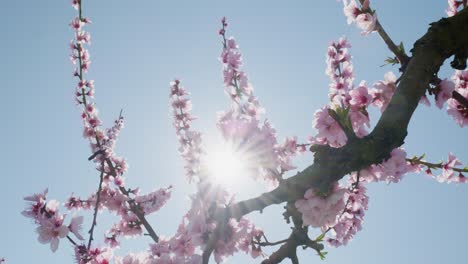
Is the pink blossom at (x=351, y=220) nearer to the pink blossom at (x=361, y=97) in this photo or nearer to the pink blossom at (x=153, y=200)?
the pink blossom at (x=361, y=97)

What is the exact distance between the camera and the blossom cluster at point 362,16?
139 inches

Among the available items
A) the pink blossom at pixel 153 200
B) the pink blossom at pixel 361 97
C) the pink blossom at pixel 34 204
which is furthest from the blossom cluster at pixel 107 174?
the pink blossom at pixel 361 97

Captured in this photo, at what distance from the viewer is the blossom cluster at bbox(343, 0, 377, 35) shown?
A: 11.6ft

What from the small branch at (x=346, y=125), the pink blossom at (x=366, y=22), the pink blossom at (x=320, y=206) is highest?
the pink blossom at (x=366, y=22)

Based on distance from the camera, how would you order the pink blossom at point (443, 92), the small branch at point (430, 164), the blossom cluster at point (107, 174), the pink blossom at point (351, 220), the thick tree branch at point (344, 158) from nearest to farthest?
the thick tree branch at point (344, 158) < the pink blossom at point (443, 92) < the small branch at point (430, 164) < the pink blossom at point (351, 220) < the blossom cluster at point (107, 174)

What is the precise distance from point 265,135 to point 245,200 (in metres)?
0.96

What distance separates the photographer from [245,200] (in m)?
2.36

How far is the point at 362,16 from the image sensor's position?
364 cm

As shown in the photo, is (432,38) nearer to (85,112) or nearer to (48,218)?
(48,218)

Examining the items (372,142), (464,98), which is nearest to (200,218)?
(372,142)

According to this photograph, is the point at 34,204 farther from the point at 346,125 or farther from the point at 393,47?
the point at 393,47

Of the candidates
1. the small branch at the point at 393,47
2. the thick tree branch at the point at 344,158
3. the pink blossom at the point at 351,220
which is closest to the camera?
the thick tree branch at the point at 344,158

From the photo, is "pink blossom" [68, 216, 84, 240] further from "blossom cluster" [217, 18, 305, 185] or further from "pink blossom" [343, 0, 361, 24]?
"pink blossom" [343, 0, 361, 24]

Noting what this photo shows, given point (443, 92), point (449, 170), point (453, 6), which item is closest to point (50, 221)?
point (443, 92)
